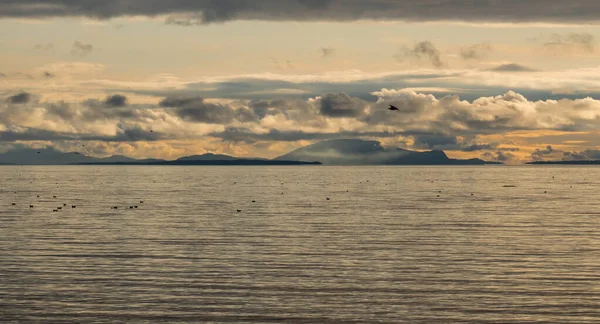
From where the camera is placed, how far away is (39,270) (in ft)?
166

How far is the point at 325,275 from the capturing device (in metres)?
48.7

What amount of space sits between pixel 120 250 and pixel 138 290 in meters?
17.9

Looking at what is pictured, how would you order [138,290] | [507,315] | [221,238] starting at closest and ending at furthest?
[507,315], [138,290], [221,238]

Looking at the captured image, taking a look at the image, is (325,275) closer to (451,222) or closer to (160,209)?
(451,222)

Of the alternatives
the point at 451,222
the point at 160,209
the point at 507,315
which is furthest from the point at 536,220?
the point at 507,315

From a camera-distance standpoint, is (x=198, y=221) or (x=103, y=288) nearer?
(x=103, y=288)

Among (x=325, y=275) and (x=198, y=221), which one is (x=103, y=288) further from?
(x=198, y=221)

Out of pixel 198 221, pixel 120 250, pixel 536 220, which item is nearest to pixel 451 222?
pixel 536 220

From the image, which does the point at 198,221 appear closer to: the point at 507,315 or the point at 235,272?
the point at 235,272

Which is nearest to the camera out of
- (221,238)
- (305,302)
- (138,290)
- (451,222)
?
(305,302)

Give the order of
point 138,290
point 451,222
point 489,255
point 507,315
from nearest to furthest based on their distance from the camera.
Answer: point 507,315 < point 138,290 < point 489,255 < point 451,222

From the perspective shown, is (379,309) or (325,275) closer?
(379,309)

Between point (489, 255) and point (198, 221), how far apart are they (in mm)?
38494

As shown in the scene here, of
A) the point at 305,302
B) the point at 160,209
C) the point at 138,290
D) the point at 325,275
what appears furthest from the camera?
the point at 160,209
